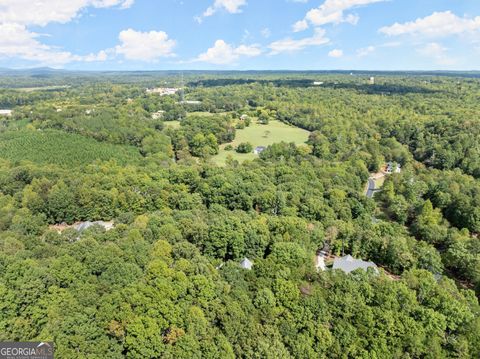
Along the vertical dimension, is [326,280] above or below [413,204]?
above

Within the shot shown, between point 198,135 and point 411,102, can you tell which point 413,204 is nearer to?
Answer: point 198,135

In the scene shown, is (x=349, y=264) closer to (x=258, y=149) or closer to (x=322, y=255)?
(x=322, y=255)

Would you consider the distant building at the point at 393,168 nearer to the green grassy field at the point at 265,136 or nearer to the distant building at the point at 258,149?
the green grassy field at the point at 265,136

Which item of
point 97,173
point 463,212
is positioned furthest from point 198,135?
point 463,212

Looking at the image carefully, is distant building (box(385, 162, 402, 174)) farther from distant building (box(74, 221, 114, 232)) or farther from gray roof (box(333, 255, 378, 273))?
distant building (box(74, 221, 114, 232))

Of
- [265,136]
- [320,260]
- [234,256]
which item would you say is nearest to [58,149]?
[265,136]

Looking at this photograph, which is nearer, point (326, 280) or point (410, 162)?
point (326, 280)

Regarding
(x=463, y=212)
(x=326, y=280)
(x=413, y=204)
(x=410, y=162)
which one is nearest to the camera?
(x=326, y=280)
